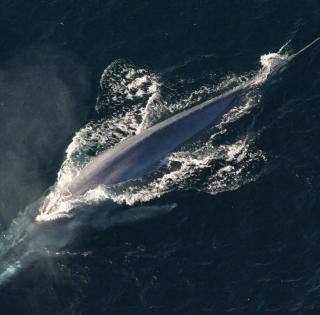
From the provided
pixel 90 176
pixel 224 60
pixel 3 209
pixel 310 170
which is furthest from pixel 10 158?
pixel 310 170

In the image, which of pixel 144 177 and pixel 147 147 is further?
pixel 144 177

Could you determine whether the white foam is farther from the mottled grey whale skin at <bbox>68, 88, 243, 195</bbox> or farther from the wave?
→ the mottled grey whale skin at <bbox>68, 88, 243, 195</bbox>

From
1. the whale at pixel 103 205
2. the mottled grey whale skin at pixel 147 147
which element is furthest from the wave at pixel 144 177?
the mottled grey whale skin at pixel 147 147

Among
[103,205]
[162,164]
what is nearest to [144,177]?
[162,164]

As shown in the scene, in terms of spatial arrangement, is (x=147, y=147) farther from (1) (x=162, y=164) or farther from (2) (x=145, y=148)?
(1) (x=162, y=164)

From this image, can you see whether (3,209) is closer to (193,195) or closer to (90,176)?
(90,176)

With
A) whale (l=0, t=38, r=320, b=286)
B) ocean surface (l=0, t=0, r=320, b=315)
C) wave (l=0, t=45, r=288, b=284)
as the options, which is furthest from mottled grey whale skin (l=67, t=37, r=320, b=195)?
ocean surface (l=0, t=0, r=320, b=315)

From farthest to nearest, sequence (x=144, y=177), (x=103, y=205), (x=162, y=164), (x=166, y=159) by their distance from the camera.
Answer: (x=166, y=159), (x=162, y=164), (x=144, y=177), (x=103, y=205)
